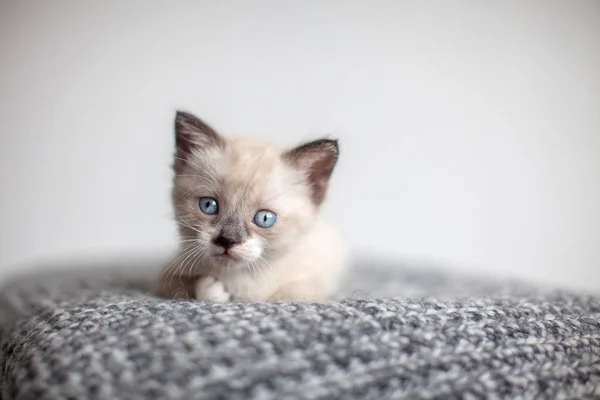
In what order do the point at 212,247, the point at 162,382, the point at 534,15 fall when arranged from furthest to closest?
the point at 534,15
the point at 212,247
the point at 162,382

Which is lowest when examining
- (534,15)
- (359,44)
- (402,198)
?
(402,198)

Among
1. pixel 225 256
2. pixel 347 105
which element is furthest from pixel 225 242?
pixel 347 105

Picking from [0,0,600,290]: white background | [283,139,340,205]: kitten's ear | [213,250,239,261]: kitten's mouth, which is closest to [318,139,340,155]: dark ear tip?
[283,139,340,205]: kitten's ear

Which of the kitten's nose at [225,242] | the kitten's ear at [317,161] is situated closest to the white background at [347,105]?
the kitten's ear at [317,161]

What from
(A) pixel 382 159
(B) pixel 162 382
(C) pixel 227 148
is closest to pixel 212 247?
(C) pixel 227 148

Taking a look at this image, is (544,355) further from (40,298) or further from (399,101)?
(399,101)

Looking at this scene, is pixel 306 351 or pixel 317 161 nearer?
pixel 306 351

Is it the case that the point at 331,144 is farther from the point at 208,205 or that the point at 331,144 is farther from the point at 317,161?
the point at 208,205
